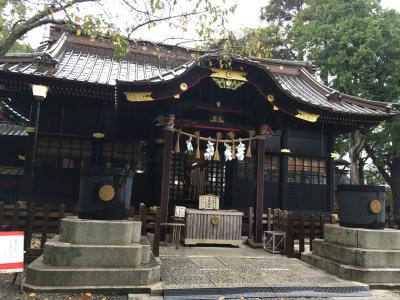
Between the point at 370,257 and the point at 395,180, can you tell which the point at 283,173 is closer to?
the point at 370,257

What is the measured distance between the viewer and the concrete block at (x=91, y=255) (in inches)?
238

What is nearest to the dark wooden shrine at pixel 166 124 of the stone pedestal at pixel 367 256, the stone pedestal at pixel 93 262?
the stone pedestal at pixel 367 256

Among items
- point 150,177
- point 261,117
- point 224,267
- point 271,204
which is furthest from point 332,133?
point 224,267

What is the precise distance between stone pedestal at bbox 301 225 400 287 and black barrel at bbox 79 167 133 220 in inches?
184

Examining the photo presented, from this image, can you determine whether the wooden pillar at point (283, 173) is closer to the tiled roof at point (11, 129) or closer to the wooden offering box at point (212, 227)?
the wooden offering box at point (212, 227)

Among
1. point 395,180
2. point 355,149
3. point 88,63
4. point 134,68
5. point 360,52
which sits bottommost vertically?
point 395,180

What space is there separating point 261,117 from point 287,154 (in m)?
3.52

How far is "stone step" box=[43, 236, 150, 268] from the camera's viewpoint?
604cm

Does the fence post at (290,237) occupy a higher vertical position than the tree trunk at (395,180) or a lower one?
lower

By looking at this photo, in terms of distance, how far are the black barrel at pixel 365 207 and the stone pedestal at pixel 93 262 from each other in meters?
4.33

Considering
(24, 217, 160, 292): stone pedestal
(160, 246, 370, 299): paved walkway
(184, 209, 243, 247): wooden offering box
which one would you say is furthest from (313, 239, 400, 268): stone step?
(24, 217, 160, 292): stone pedestal

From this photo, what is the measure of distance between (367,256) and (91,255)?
5321 mm

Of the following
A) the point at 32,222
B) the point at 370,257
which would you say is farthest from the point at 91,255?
the point at 370,257

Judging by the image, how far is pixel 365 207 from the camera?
24.7 ft
